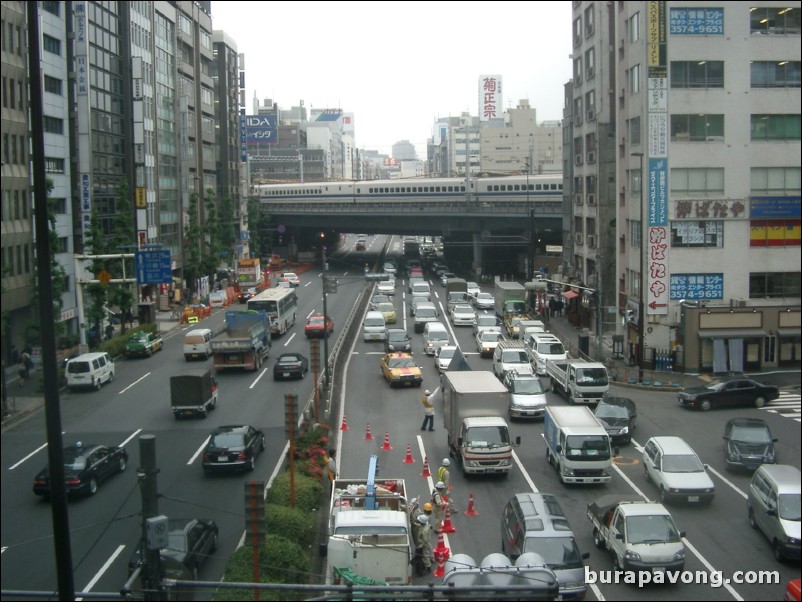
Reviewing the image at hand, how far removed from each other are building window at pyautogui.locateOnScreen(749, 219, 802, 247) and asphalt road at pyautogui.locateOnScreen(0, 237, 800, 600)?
1196mm

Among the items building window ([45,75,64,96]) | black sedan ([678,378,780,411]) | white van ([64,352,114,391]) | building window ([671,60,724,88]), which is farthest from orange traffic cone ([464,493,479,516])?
building window ([45,75,64,96])

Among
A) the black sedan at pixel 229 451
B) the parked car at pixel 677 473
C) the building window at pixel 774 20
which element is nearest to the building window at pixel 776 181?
the building window at pixel 774 20

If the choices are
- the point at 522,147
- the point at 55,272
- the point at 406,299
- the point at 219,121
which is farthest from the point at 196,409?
the point at 522,147

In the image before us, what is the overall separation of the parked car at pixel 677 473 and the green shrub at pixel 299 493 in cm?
569

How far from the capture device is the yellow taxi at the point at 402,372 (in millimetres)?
25188

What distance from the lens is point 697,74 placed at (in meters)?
8.77

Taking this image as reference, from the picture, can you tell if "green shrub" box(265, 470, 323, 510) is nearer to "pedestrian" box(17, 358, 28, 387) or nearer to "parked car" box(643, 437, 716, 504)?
"parked car" box(643, 437, 716, 504)

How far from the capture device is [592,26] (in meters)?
10.6

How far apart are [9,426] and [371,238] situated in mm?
99845

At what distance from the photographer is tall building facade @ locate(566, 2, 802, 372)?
552 cm

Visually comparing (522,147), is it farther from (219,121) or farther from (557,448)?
(557,448)

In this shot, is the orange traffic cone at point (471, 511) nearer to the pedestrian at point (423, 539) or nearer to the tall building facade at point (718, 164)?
the pedestrian at point (423, 539)

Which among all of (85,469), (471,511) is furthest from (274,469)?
(471,511)

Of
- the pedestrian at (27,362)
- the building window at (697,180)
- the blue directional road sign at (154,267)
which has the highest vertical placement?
Answer: the building window at (697,180)
